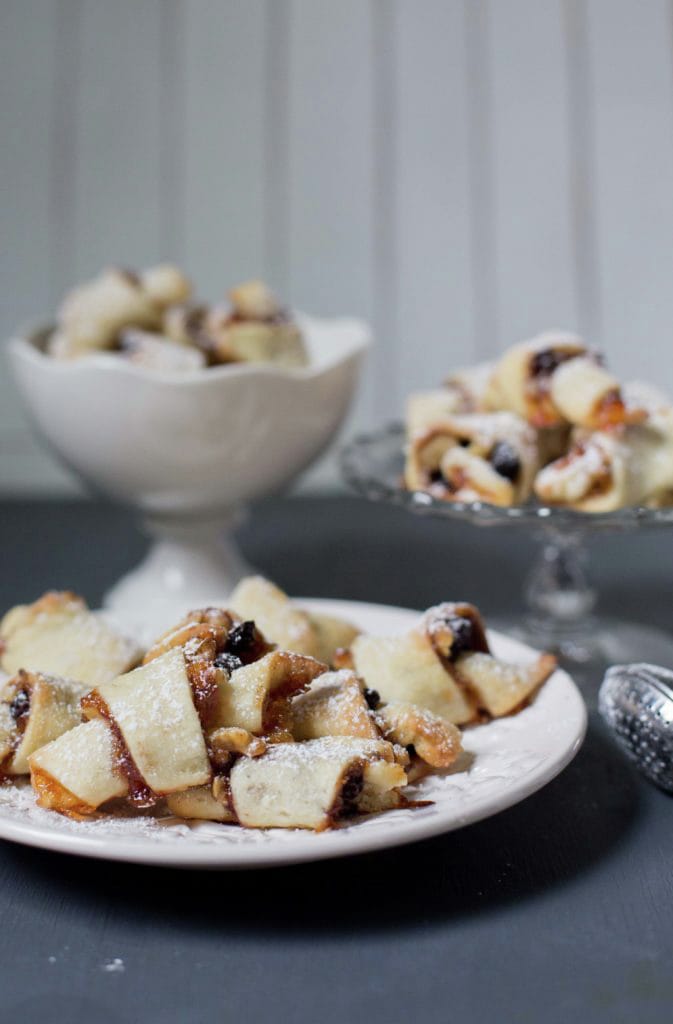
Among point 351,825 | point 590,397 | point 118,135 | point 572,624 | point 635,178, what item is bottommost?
point 572,624

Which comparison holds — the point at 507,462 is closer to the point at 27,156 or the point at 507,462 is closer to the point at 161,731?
the point at 161,731

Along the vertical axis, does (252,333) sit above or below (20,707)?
above

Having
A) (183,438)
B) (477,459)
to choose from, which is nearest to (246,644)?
(477,459)

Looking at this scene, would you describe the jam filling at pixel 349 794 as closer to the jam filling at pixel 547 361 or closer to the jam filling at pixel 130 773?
the jam filling at pixel 130 773

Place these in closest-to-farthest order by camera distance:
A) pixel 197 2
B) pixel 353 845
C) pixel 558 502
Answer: pixel 353 845
pixel 558 502
pixel 197 2

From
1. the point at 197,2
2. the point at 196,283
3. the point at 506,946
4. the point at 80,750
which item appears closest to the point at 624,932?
the point at 506,946

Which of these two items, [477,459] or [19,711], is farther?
[477,459]

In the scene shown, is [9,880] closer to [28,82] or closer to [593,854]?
[593,854]
